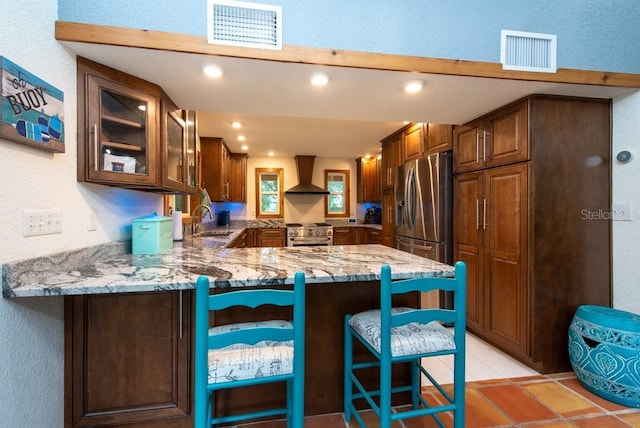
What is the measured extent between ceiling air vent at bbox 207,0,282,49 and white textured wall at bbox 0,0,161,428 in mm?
714

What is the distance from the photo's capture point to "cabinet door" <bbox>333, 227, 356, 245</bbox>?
18.8 feet

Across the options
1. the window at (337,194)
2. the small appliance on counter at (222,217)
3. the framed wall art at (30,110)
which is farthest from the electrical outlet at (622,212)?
the small appliance on counter at (222,217)

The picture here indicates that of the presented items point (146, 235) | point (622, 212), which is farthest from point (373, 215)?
point (146, 235)

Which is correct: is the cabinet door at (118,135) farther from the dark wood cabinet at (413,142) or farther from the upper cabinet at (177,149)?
the dark wood cabinet at (413,142)

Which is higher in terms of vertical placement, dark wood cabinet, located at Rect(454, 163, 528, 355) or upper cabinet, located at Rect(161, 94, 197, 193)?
upper cabinet, located at Rect(161, 94, 197, 193)

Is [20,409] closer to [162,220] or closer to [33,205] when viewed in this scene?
[33,205]

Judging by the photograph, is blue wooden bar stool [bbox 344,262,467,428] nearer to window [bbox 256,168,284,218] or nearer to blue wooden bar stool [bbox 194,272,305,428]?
blue wooden bar stool [bbox 194,272,305,428]

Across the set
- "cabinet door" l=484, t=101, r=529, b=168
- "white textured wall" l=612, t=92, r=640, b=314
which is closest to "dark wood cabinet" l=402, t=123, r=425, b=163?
"cabinet door" l=484, t=101, r=529, b=168

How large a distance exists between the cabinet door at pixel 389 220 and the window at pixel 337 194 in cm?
198

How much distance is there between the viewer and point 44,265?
1283 millimetres

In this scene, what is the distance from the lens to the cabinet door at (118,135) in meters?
1.56

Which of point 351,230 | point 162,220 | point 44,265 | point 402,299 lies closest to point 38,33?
point 44,265

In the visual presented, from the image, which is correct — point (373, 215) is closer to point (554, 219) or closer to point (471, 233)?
point (471, 233)

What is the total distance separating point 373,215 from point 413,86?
413 centimetres
